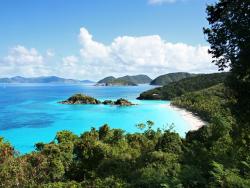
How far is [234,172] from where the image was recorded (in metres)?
10.7

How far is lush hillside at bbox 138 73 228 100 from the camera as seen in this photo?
545ft

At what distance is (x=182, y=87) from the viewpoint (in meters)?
177

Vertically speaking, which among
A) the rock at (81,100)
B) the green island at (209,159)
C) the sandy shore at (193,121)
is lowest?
the sandy shore at (193,121)

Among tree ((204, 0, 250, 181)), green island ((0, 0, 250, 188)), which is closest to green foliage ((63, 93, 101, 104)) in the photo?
green island ((0, 0, 250, 188))

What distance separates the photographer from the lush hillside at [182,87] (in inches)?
6545

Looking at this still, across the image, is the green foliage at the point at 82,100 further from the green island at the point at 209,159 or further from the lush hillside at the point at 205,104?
the green island at the point at 209,159

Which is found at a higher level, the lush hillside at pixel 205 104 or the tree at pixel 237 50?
the tree at pixel 237 50

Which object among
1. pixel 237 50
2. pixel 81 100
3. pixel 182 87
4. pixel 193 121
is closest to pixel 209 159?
pixel 237 50

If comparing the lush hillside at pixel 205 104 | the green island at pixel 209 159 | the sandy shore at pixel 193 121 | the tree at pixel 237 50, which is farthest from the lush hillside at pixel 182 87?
the tree at pixel 237 50

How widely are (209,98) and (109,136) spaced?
81.0 meters

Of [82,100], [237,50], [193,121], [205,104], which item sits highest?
[237,50]

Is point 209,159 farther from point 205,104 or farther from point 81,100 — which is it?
point 81,100

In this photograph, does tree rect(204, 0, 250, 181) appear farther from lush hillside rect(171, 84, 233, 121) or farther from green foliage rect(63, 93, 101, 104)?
green foliage rect(63, 93, 101, 104)

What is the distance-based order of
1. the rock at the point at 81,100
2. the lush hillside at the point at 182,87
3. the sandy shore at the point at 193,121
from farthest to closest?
the lush hillside at the point at 182,87
the rock at the point at 81,100
the sandy shore at the point at 193,121
